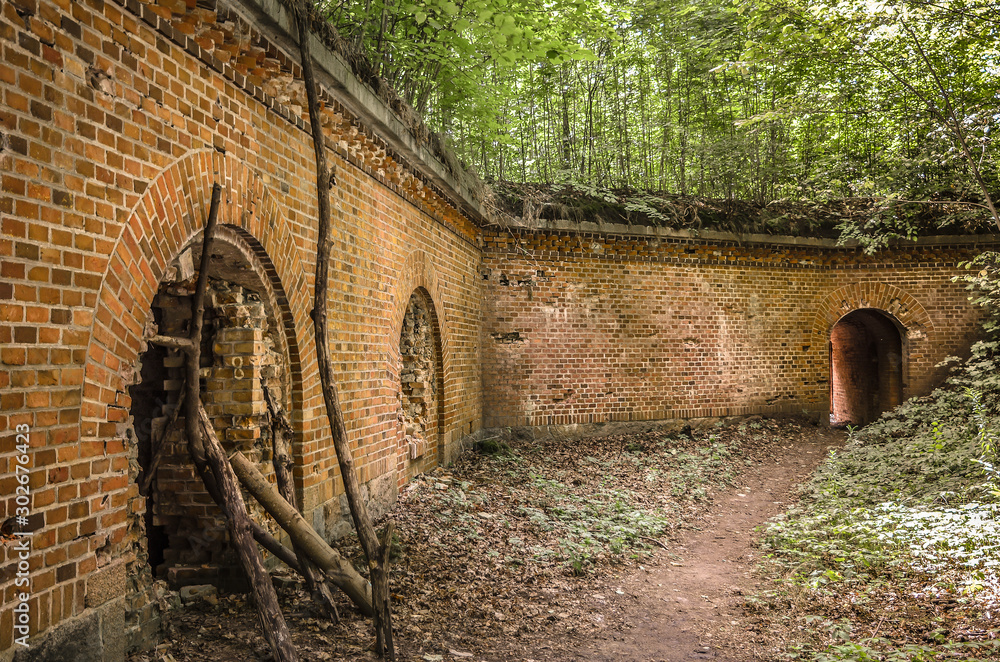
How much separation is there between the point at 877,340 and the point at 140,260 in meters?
14.5

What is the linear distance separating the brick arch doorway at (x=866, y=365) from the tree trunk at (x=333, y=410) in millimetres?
12226

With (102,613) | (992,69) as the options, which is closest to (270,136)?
(102,613)

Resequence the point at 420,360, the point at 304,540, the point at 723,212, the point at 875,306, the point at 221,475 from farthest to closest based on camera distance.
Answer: the point at 875,306 → the point at 723,212 → the point at 420,360 → the point at 304,540 → the point at 221,475

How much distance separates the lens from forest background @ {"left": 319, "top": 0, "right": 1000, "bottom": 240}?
256 inches

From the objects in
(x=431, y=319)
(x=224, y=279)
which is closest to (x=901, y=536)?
(x=431, y=319)

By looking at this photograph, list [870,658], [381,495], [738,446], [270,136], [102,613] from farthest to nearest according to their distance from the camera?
[738,446] → [381,495] → [270,136] → [870,658] → [102,613]

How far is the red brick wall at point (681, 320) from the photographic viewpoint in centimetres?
1030

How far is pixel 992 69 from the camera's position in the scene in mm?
9414

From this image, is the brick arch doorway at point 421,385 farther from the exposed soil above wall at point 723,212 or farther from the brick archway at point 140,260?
the brick archway at point 140,260

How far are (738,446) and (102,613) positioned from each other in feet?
32.2

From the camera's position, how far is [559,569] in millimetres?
5363

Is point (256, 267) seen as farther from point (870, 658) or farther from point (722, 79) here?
point (722, 79)

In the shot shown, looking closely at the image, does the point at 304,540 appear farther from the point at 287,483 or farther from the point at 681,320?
the point at 681,320

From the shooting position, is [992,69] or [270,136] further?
[992,69]
